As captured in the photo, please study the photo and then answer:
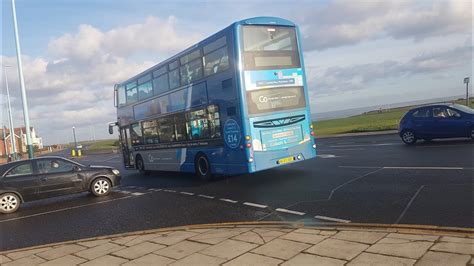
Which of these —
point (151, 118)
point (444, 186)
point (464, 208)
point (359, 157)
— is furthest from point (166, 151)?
point (464, 208)

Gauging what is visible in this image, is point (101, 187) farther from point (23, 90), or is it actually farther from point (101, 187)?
point (23, 90)

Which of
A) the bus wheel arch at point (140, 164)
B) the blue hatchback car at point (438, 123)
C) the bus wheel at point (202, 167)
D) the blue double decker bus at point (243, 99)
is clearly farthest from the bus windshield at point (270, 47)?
the bus wheel arch at point (140, 164)

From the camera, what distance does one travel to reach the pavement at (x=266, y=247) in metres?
4.55

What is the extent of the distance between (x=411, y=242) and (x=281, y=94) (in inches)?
288

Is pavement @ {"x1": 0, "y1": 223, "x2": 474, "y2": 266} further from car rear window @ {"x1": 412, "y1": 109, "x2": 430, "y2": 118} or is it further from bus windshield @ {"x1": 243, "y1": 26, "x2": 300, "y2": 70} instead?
car rear window @ {"x1": 412, "y1": 109, "x2": 430, "y2": 118}

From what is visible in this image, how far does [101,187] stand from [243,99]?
5492 mm

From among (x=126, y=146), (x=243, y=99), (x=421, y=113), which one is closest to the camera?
(x=243, y=99)

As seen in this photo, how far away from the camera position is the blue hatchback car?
50.9ft

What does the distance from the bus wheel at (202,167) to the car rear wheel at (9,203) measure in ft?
17.9

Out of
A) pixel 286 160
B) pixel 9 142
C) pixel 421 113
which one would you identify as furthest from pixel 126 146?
pixel 9 142

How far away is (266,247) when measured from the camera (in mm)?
5301

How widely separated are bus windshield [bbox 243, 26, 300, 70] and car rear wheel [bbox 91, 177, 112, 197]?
232 inches

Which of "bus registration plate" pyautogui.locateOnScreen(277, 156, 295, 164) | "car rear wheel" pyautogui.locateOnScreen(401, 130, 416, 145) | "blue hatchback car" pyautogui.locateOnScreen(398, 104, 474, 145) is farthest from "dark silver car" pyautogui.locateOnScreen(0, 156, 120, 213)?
"blue hatchback car" pyautogui.locateOnScreen(398, 104, 474, 145)

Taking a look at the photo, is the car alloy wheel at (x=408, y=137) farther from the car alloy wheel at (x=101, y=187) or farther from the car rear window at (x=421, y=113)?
the car alloy wheel at (x=101, y=187)
